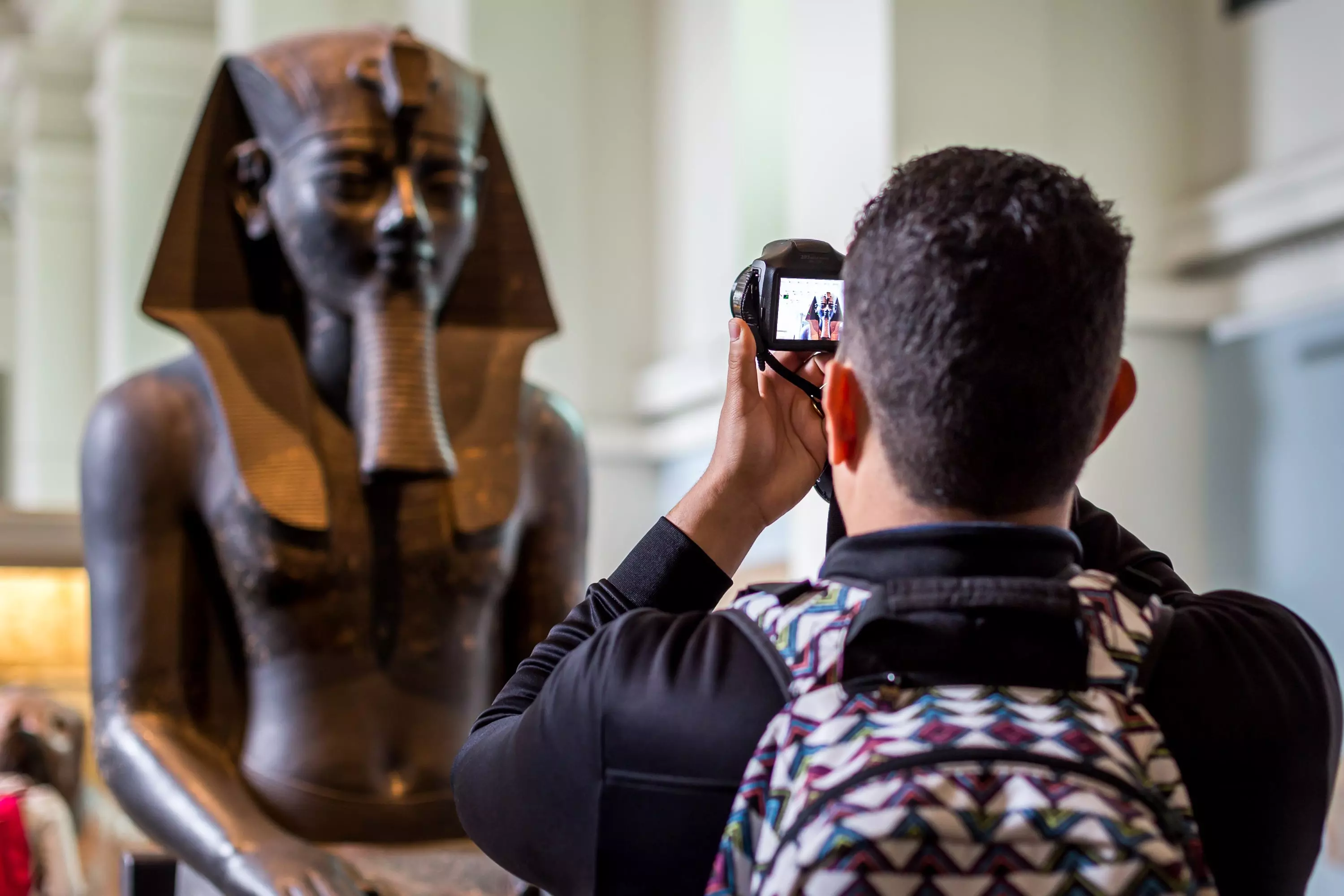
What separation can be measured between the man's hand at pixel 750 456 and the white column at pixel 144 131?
302 inches

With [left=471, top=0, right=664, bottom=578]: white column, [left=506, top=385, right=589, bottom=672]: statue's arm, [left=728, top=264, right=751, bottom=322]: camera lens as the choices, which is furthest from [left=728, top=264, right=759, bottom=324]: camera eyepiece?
[left=471, top=0, right=664, bottom=578]: white column

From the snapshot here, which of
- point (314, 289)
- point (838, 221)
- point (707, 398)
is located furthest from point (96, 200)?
point (314, 289)

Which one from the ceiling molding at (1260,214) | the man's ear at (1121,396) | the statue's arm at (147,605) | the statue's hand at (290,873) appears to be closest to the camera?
the man's ear at (1121,396)

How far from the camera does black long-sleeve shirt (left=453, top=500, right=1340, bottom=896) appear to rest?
41.7 inches

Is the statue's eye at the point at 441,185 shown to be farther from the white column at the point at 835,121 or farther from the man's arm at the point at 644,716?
the man's arm at the point at 644,716

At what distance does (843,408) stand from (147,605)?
1831 mm

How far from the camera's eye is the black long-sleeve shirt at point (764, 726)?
1060mm

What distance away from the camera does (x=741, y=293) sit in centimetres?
130

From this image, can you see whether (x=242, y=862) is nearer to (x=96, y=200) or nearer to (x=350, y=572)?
(x=350, y=572)

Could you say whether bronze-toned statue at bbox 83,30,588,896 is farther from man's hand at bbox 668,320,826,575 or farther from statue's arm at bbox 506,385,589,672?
man's hand at bbox 668,320,826,575

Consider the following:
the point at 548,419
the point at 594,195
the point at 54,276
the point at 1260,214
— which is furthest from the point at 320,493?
the point at 54,276

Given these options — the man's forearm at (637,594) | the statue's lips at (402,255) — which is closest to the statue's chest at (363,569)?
the statue's lips at (402,255)

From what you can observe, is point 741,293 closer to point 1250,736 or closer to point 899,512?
point 899,512

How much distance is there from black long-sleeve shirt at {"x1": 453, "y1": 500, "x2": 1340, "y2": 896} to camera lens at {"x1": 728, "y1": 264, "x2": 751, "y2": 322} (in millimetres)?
232
